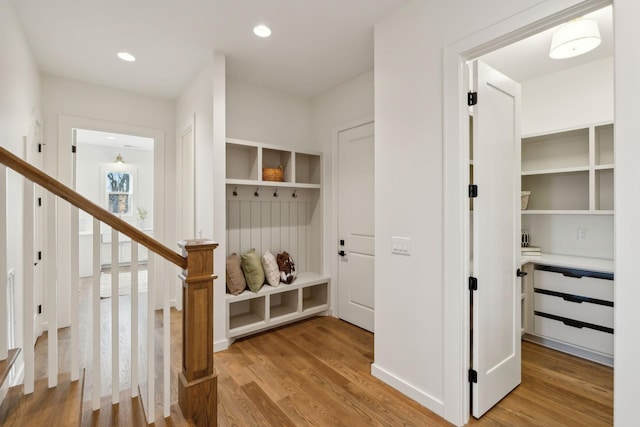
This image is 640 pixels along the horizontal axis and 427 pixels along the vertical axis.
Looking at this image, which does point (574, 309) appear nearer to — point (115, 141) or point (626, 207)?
point (626, 207)

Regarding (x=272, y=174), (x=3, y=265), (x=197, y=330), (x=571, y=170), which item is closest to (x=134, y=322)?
(x=197, y=330)

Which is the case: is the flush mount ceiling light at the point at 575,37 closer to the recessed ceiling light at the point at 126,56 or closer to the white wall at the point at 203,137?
the white wall at the point at 203,137

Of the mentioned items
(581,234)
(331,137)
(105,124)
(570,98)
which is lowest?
(581,234)

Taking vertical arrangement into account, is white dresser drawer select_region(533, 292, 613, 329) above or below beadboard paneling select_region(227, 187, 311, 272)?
below

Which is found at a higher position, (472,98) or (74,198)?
(472,98)

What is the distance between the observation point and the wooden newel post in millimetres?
1614

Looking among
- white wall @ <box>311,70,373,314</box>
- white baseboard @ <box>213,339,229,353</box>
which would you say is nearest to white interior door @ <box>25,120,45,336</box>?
white baseboard @ <box>213,339,229,353</box>

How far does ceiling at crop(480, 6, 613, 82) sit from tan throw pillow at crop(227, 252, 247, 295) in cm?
310

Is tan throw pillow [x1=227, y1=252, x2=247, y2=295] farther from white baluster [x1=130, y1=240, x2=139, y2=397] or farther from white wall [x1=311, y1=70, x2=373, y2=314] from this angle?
white baluster [x1=130, y1=240, x2=139, y2=397]

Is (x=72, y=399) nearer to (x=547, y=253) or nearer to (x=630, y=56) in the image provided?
(x=630, y=56)

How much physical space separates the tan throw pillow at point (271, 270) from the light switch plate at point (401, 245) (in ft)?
4.98

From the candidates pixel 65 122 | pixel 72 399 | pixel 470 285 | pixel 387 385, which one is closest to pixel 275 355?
pixel 387 385

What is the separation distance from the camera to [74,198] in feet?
4.51

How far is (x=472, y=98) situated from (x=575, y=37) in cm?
96
